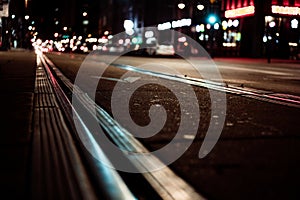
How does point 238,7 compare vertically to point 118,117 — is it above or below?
above

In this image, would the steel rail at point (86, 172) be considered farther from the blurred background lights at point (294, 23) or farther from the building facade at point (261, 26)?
the blurred background lights at point (294, 23)

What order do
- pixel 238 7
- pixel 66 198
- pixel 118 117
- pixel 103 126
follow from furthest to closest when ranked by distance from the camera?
pixel 238 7 → pixel 118 117 → pixel 103 126 → pixel 66 198

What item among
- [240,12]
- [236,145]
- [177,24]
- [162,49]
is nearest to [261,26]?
[240,12]

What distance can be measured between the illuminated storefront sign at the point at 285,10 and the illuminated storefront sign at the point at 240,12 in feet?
7.07

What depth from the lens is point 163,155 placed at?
4.79m

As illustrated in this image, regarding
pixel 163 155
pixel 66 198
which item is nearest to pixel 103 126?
pixel 163 155

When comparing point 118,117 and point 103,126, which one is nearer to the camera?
point 103,126

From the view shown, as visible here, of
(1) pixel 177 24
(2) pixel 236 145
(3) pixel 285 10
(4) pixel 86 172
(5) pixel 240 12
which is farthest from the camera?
(1) pixel 177 24

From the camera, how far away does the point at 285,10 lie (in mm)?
45594

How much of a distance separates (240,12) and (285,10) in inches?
190

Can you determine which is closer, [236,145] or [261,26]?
[236,145]

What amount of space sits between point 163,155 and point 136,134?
45.5 inches

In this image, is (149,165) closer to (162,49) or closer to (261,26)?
(261,26)

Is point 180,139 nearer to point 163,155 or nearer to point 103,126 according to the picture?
point 163,155
